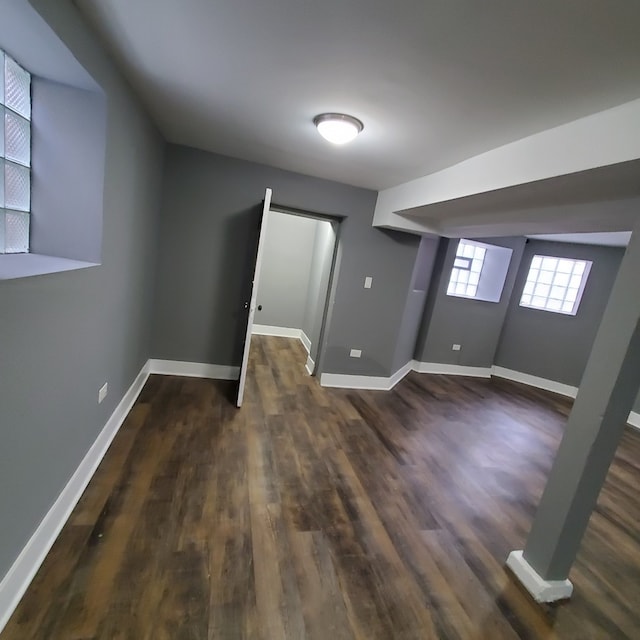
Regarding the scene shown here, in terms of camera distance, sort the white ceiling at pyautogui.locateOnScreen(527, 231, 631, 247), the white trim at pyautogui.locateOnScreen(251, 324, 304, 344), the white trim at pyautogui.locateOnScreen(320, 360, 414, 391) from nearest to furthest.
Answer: the white trim at pyautogui.locateOnScreen(320, 360, 414, 391) → the white ceiling at pyautogui.locateOnScreen(527, 231, 631, 247) → the white trim at pyautogui.locateOnScreen(251, 324, 304, 344)

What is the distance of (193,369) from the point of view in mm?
3611

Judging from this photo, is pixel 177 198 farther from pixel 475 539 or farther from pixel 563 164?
pixel 475 539

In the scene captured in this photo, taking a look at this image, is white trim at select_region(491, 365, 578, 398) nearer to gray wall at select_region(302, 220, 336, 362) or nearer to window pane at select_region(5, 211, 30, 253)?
gray wall at select_region(302, 220, 336, 362)

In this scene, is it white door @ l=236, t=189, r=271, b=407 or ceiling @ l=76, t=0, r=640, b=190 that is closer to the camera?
ceiling @ l=76, t=0, r=640, b=190

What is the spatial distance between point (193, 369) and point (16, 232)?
2.31 metres

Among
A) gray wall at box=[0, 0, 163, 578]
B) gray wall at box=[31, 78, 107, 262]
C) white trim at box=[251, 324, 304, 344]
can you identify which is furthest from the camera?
white trim at box=[251, 324, 304, 344]

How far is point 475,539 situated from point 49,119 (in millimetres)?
3203

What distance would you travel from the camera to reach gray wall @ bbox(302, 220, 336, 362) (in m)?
4.23

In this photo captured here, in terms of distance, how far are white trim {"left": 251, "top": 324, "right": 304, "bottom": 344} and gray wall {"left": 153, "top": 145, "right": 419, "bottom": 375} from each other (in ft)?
6.72

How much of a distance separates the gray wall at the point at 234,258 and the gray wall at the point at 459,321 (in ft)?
4.41

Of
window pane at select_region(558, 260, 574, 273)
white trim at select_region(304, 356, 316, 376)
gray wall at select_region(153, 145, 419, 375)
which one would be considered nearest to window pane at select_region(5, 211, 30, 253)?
gray wall at select_region(153, 145, 419, 375)

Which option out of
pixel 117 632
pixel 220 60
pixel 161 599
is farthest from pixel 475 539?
pixel 220 60

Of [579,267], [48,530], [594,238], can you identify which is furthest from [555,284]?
[48,530]

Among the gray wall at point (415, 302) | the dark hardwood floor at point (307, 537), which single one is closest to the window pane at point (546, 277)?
the gray wall at point (415, 302)
